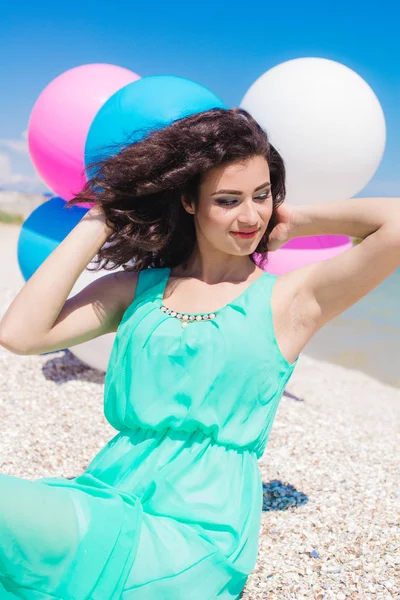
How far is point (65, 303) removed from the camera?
2.40m

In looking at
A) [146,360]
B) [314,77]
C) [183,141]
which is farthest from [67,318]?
[314,77]

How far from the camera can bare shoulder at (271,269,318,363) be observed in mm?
2197

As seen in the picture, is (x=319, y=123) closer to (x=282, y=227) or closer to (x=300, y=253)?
(x=300, y=253)

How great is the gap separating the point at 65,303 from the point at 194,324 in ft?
1.77

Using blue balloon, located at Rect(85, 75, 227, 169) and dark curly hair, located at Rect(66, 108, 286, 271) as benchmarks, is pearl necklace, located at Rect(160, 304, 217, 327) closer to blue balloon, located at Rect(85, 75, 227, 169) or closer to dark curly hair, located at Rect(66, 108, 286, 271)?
dark curly hair, located at Rect(66, 108, 286, 271)

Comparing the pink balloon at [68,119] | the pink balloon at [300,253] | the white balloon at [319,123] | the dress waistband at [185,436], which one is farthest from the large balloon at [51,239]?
the dress waistband at [185,436]

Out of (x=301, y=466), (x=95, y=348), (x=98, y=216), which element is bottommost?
(x=301, y=466)

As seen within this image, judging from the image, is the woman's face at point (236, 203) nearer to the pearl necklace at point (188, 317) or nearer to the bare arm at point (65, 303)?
the pearl necklace at point (188, 317)

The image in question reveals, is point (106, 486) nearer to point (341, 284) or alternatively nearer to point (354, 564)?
point (341, 284)

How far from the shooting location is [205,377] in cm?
211

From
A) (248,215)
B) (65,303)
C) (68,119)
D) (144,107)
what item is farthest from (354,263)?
(68,119)


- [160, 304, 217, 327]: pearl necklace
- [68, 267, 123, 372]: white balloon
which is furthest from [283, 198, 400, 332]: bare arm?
[68, 267, 123, 372]: white balloon

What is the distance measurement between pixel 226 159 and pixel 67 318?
82 cm

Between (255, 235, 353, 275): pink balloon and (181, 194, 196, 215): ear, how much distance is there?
1.96 meters
